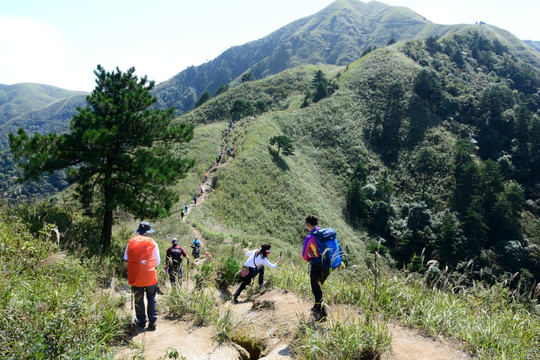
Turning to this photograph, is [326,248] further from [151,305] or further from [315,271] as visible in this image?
[151,305]

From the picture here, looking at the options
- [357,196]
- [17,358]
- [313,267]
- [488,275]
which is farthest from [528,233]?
[17,358]

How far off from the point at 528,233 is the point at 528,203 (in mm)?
8250

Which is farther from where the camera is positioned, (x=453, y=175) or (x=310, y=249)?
(x=453, y=175)

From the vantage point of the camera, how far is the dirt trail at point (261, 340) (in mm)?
3811

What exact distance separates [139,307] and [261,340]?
2.26m

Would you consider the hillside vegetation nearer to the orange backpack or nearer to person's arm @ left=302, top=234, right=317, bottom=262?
the orange backpack

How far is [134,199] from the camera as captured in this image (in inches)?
394

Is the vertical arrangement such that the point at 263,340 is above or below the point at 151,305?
below

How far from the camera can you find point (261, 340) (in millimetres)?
4621

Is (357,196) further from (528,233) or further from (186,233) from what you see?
(186,233)

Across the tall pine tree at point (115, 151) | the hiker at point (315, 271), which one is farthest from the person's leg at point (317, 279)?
the tall pine tree at point (115, 151)

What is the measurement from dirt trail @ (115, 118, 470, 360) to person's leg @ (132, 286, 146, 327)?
14 cm

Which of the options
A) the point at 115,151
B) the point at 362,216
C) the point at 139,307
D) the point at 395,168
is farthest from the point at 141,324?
the point at 395,168

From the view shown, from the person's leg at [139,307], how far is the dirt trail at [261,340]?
14 centimetres
